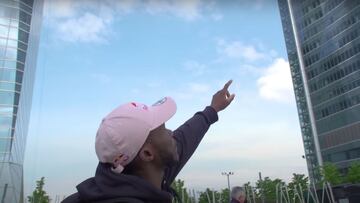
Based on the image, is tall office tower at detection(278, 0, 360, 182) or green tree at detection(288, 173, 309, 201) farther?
tall office tower at detection(278, 0, 360, 182)

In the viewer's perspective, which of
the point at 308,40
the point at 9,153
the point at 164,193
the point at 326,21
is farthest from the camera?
the point at 308,40

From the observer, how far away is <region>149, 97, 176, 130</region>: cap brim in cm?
175

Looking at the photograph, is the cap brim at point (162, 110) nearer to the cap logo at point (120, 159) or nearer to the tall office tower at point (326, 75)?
the cap logo at point (120, 159)

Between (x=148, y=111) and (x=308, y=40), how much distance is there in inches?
3370

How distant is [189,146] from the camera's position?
2520 millimetres

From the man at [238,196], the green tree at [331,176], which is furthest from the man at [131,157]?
the green tree at [331,176]

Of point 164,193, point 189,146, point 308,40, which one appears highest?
point 308,40

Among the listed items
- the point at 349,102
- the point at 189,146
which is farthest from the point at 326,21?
the point at 189,146

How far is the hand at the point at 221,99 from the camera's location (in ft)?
9.25

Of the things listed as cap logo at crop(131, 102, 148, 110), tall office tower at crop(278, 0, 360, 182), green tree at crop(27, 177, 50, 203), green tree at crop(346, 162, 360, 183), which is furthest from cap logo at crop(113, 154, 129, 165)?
tall office tower at crop(278, 0, 360, 182)

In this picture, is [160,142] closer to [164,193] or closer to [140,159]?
[140,159]

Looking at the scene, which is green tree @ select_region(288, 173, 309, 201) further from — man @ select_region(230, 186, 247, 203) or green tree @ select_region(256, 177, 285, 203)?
man @ select_region(230, 186, 247, 203)

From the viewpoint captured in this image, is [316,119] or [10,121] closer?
[10,121]

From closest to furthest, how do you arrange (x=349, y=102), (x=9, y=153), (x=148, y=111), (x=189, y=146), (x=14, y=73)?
(x=148, y=111) < (x=189, y=146) < (x=9, y=153) < (x=14, y=73) < (x=349, y=102)
